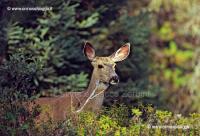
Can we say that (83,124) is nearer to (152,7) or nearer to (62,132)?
(62,132)

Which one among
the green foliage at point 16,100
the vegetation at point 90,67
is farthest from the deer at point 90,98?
the green foliage at point 16,100

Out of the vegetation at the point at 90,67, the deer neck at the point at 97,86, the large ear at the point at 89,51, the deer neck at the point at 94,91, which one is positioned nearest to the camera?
the vegetation at the point at 90,67

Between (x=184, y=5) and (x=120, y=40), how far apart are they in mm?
5673

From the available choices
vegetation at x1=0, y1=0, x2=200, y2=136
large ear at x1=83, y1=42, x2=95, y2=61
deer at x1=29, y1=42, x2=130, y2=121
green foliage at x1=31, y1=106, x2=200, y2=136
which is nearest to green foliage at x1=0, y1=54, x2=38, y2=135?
vegetation at x1=0, y1=0, x2=200, y2=136

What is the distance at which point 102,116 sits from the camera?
9031 mm

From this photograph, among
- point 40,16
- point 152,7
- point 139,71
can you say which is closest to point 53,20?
point 40,16

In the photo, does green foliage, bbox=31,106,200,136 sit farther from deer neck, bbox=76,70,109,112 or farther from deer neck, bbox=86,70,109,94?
deer neck, bbox=86,70,109,94

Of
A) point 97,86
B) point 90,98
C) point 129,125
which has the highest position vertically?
point 97,86

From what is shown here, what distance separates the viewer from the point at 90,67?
532 inches

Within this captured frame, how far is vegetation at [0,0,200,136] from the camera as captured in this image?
881cm

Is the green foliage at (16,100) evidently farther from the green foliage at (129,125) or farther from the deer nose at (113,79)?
the deer nose at (113,79)

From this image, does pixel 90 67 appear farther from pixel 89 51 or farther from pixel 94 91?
pixel 94 91

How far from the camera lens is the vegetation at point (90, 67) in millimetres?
8812

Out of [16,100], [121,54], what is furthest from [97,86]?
[16,100]
